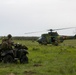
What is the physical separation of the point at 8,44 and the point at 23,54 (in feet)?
4.10

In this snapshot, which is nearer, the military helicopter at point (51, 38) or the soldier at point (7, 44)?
the soldier at point (7, 44)

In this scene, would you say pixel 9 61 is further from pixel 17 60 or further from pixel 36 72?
pixel 36 72

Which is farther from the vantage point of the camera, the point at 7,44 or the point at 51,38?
the point at 51,38

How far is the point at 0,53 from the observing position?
23594mm

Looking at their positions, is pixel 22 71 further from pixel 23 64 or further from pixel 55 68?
pixel 23 64

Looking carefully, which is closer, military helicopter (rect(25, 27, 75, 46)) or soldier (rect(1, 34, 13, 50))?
soldier (rect(1, 34, 13, 50))

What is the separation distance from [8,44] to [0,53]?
86 cm

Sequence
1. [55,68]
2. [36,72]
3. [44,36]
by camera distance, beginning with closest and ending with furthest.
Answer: [36,72]
[55,68]
[44,36]

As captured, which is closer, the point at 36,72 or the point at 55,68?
the point at 36,72

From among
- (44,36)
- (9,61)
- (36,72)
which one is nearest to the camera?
(36,72)

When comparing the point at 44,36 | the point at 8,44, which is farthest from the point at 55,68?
the point at 44,36

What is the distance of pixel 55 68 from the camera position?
20000 millimetres

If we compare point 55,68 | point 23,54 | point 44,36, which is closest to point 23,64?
point 23,54

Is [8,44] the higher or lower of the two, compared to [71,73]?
higher
